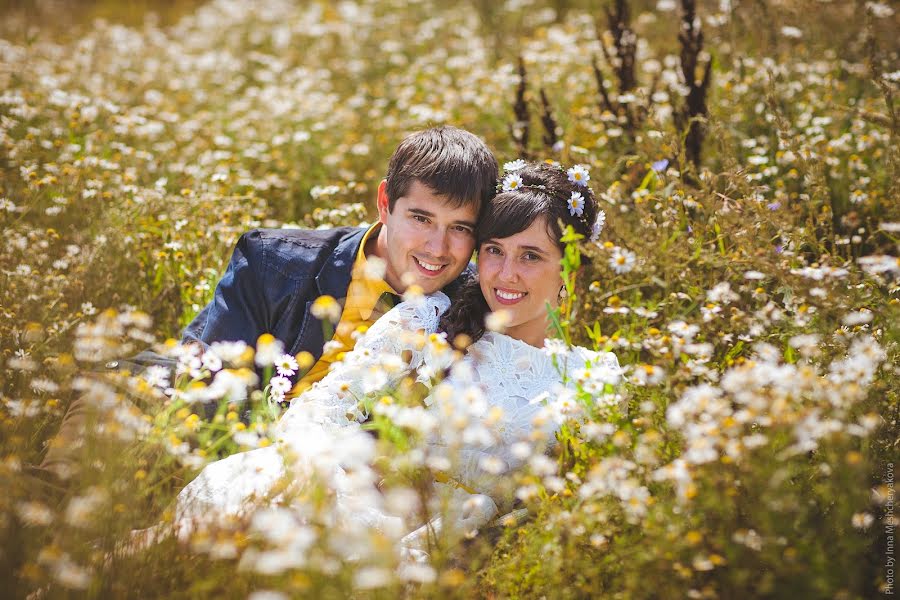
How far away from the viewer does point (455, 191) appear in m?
2.83

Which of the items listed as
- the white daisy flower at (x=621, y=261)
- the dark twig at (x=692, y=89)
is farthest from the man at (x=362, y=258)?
the dark twig at (x=692, y=89)

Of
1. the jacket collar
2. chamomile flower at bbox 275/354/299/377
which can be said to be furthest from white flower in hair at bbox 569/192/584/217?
chamomile flower at bbox 275/354/299/377

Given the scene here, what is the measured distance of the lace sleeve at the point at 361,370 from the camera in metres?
2.32

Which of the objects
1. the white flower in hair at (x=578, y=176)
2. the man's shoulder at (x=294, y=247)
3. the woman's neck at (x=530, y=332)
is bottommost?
the woman's neck at (x=530, y=332)

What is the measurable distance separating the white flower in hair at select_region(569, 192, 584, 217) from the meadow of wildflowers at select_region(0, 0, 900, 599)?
0.49 ft

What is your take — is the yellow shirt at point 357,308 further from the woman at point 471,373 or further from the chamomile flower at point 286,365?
the chamomile flower at point 286,365

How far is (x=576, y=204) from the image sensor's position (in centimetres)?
282

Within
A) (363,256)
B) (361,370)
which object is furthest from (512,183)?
(361,370)

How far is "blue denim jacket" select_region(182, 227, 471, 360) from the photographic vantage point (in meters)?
2.98

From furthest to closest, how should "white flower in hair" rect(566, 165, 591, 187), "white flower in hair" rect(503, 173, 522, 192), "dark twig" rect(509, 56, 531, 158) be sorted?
"dark twig" rect(509, 56, 531, 158)
"white flower in hair" rect(566, 165, 591, 187)
"white flower in hair" rect(503, 173, 522, 192)

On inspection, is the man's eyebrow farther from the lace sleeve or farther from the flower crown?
the lace sleeve

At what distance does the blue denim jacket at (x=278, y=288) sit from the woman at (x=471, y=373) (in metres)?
0.40

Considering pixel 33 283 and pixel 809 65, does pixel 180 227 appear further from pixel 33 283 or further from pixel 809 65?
pixel 809 65

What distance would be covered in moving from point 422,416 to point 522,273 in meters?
1.04
